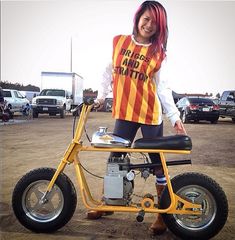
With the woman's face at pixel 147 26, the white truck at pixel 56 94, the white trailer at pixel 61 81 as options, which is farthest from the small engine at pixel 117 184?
the white trailer at pixel 61 81

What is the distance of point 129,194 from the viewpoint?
11.4ft

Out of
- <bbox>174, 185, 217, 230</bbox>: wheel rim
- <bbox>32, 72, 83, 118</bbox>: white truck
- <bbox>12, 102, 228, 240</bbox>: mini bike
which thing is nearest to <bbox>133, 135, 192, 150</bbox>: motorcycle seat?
<bbox>12, 102, 228, 240</bbox>: mini bike

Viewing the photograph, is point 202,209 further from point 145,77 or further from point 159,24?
point 159,24

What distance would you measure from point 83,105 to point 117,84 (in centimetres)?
40

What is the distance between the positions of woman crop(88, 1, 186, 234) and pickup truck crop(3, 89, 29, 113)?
745 inches

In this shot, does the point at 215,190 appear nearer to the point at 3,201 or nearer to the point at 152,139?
the point at 152,139

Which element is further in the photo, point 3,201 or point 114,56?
point 3,201

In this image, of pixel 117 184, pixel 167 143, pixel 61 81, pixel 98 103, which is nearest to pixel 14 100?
pixel 61 81

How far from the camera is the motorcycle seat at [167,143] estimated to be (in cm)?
330

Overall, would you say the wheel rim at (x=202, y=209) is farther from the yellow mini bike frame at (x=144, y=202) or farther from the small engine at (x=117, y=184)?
the small engine at (x=117, y=184)

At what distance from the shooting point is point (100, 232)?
357 centimetres

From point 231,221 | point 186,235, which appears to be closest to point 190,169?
point 231,221

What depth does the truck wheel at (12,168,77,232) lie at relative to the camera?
11.6ft

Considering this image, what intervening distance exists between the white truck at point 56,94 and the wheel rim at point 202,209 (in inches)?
776
